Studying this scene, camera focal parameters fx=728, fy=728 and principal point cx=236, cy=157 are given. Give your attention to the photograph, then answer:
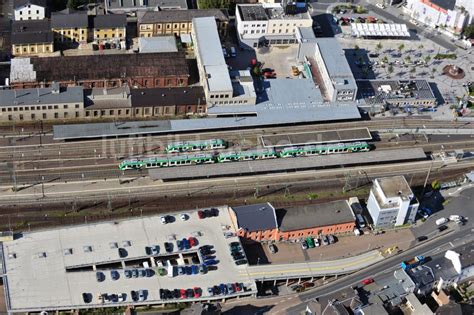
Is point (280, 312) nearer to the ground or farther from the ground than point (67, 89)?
nearer to the ground

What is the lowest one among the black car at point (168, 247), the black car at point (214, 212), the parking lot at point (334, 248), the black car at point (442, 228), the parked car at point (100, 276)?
the parking lot at point (334, 248)

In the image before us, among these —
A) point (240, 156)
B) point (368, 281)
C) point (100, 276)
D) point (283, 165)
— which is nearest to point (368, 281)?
point (368, 281)

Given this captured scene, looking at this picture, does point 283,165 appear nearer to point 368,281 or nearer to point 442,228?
point 368,281

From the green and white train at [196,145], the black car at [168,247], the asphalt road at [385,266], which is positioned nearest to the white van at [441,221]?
the asphalt road at [385,266]

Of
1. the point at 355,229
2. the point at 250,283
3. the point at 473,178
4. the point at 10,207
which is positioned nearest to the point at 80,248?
the point at 10,207

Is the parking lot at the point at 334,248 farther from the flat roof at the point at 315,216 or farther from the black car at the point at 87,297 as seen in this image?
the black car at the point at 87,297

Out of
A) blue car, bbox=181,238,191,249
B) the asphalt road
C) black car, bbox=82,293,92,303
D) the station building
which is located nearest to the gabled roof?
blue car, bbox=181,238,191,249

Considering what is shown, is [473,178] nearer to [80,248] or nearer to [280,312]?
[280,312]
